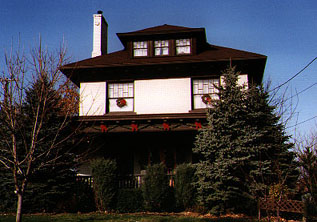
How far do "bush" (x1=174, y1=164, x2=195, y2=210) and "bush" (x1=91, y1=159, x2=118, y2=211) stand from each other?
254cm

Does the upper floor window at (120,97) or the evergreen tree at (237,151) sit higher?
the upper floor window at (120,97)

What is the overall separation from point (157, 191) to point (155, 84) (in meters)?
6.68

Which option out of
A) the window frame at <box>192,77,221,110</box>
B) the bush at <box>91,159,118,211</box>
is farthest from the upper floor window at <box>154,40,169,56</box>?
the bush at <box>91,159,118,211</box>

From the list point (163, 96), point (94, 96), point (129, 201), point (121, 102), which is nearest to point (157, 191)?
point (129, 201)

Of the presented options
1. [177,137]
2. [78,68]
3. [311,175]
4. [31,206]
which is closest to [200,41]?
[177,137]

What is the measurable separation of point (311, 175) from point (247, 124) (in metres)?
3.25

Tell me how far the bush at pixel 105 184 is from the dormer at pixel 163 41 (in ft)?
24.1

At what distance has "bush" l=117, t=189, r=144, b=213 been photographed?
1334cm

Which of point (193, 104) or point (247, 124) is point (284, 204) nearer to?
point (247, 124)

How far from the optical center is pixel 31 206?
513 inches

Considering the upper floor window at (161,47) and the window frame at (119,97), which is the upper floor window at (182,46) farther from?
the window frame at (119,97)

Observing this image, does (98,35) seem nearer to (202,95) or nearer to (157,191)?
(202,95)

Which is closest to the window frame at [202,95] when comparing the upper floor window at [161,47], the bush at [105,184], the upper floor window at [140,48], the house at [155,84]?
the house at [155,84]

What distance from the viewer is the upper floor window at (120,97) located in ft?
58.6
